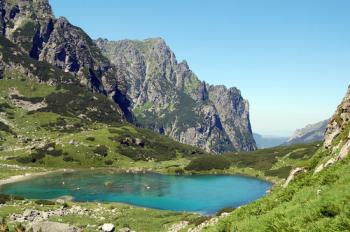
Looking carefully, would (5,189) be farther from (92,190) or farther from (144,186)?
(144,186)

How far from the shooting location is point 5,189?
425ft

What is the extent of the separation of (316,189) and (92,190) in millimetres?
125240

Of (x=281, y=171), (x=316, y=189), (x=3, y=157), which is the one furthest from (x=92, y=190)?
(x=316, y=189)

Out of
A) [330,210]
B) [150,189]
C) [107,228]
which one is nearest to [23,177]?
[150,189]

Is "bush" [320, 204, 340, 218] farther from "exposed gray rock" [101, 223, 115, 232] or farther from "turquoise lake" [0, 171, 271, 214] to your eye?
"turquoise lake" [0, 171, 271, 214]

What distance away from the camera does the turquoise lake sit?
4695 inches

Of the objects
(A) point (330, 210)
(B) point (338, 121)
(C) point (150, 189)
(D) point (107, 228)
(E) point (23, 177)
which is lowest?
(C) point (150, 189)

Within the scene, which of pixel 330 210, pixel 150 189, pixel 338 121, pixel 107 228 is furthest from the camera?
pixel 150 189

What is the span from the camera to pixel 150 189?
146 metres

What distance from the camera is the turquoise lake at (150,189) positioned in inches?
4695

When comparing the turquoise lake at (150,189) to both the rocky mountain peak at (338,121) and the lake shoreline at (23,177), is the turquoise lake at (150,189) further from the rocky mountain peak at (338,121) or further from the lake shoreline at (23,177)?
the rocky mountain peak at (338,121)

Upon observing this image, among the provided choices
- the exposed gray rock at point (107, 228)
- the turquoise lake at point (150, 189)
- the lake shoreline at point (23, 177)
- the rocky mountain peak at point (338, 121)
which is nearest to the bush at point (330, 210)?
the rocky mountain peak at point (338, 121)

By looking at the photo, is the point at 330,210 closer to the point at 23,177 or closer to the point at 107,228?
the point at 107,228

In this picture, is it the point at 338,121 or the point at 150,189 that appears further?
the point at 150,189
